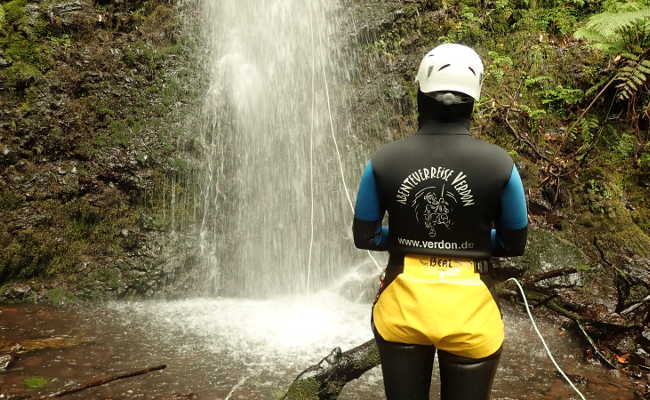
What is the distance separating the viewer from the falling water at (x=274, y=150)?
7129 millimetres

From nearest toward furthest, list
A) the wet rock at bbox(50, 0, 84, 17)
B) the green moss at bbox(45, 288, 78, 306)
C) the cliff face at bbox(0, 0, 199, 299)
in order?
the green moss at bbox(45, 288, 78, 306) → the cliff face at bbox(0, 0, 199, 299) → the wet rock at bbox(50, 0, 84, 17)

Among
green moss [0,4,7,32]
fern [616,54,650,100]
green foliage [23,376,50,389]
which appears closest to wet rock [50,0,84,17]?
green moss [0,4,7,32]

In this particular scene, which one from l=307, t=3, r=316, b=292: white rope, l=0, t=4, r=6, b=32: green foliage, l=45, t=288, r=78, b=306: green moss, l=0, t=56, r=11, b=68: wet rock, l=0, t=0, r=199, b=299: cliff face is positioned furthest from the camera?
l=307, t=3, r=316, b=292: white rope

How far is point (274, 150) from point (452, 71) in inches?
229

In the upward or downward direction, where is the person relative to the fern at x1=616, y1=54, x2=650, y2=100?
downward

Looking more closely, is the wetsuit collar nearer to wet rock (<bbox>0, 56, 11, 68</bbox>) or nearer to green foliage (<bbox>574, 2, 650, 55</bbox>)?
green foliage (<bbox>574, 2, 650, 55</bbox>)

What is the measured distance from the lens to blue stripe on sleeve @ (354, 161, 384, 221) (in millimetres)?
2012

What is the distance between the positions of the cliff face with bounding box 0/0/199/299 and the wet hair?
575cm

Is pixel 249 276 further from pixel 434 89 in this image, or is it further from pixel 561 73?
pixel 561 73

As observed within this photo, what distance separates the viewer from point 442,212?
193 cm

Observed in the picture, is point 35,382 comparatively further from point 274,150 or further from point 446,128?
point 274,150

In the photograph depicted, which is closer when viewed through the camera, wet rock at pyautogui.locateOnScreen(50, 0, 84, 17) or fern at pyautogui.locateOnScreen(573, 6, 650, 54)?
fern at pyautogui.locateOnScreen(573, 6, 650, 54)

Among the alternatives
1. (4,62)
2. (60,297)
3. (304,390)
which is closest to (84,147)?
(4,62)

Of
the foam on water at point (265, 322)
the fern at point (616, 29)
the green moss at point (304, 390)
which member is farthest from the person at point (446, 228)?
the fern at point (616, 29)
